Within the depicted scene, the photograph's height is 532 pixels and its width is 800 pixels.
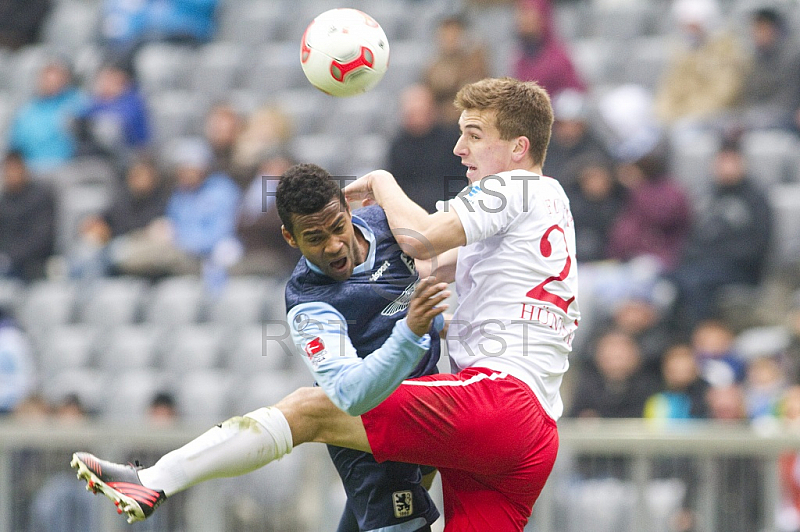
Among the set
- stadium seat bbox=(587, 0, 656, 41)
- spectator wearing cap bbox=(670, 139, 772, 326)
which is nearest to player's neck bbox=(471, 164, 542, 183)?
spectator wearing cap bbox=(670, 139, 772, 326)

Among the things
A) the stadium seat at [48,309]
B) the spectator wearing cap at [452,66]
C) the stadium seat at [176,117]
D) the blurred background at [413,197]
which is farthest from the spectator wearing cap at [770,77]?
the stadium seat at [48,309]

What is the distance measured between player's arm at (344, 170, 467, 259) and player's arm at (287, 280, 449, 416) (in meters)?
0.38

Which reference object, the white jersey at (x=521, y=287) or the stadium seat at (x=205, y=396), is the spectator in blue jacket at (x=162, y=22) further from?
the white jersey at (x=521, y=287)

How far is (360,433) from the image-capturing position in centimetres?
434

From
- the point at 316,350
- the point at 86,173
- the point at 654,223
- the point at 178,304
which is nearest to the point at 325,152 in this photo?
the point at 178,304

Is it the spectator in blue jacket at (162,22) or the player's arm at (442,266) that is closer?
the player's arm at (442,266)

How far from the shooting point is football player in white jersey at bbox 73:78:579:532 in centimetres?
429

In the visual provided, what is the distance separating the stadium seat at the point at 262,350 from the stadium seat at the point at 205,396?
157 millimetres

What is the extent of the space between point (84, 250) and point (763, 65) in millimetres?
6087

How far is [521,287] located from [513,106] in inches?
27.6

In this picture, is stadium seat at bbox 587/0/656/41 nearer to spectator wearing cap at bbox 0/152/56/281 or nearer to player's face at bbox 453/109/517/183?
spectator wearing cap at bbox 0/152/56/281

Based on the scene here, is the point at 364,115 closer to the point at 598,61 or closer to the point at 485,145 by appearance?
the point at 598,61

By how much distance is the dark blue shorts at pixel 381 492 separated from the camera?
4.59 meters

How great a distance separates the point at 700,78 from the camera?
30.7ft
